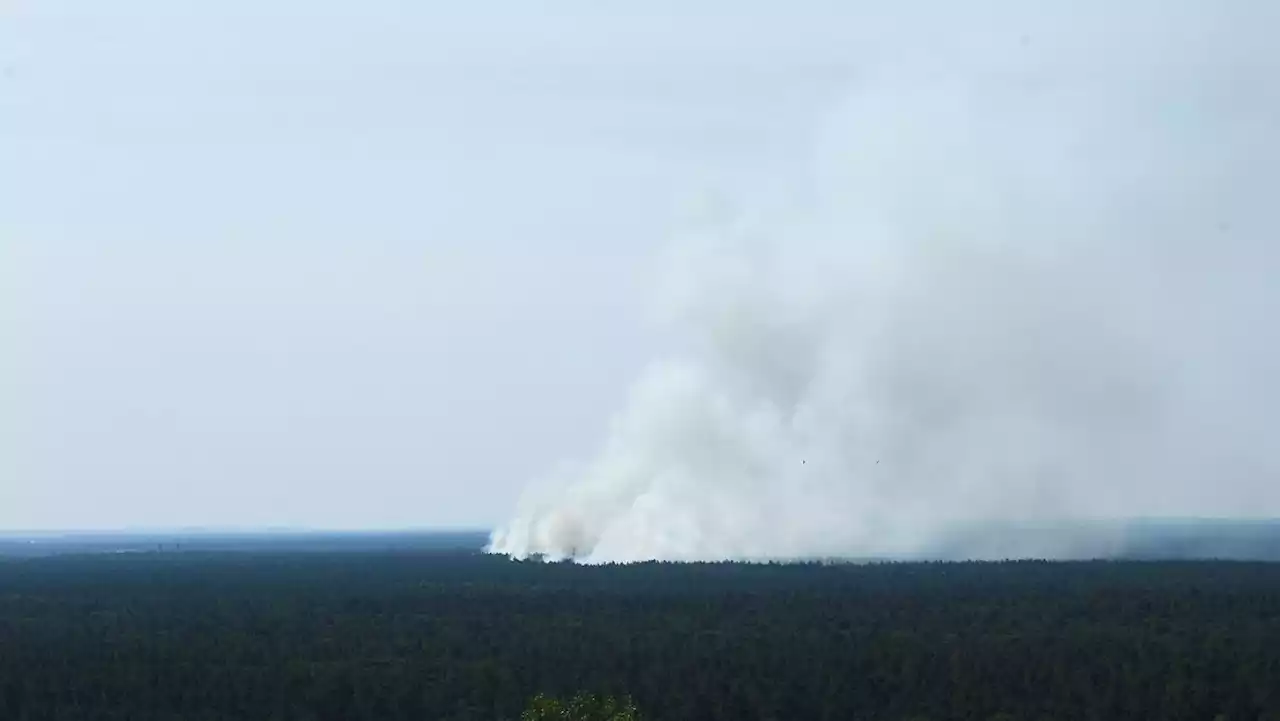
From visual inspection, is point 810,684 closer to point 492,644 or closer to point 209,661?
point 492,644

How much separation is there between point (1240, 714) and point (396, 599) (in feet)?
338

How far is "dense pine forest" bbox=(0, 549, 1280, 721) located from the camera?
10169cm

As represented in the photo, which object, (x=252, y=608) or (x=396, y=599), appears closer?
(x=252, y=608)

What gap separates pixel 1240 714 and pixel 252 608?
97.6 meters

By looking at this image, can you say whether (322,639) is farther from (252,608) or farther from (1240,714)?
(1240,714)

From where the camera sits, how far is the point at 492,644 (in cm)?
13062

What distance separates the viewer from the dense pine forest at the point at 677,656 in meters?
102

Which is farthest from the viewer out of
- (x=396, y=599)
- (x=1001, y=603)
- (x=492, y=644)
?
(x=396, y=599)

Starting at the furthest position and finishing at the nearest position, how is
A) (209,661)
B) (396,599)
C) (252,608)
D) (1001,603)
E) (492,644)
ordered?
(396,599) → (252,608) → (1001,603) → (492,644) → (209,661)

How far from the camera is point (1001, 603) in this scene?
159 metres

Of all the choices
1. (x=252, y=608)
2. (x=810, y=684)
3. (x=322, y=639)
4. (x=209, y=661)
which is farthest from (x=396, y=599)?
(x=810, y=684)

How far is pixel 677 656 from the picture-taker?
A: 12069 cm

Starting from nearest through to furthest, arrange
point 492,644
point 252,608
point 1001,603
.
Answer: point 492,644 < point 1001,603 < point 252,608

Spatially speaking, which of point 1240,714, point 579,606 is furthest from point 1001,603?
point 1240,714
